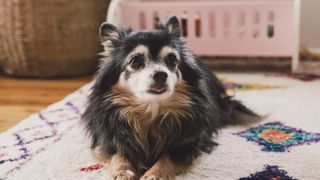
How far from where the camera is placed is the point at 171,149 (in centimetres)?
148

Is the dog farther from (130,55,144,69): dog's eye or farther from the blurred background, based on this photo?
the blurred background

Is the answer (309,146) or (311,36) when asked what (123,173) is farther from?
(311,36)

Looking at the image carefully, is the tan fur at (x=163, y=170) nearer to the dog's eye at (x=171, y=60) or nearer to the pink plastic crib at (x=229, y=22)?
the dog's eye at (x=171, y=60)

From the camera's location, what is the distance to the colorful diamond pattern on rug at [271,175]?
136 cm

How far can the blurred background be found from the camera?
2.84 m

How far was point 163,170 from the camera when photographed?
4.45 ft

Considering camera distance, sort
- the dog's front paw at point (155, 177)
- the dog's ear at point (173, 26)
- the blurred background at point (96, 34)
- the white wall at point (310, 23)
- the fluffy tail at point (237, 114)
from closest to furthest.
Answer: the dog's front paw at point (155, 177)
the dog's ear at point (173, 26)
the fluffy tail at point (237, 114)
the blurred background at point (96, 34)
the white wall at point (310, 23)

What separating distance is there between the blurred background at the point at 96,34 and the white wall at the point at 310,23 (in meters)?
0.38

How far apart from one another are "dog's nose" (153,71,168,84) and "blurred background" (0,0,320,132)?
4.65 feet

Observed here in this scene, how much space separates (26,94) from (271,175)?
1697mm

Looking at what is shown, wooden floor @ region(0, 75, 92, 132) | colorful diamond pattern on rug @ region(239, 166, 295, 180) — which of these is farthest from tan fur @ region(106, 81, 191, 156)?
wooden floor @ region(0, 75, 92, 132)

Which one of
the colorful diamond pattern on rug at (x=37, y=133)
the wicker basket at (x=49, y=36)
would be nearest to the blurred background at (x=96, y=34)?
the wicker basket at (x=49, y=36)

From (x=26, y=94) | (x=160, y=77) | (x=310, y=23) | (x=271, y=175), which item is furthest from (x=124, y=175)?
(x=310, y=23)

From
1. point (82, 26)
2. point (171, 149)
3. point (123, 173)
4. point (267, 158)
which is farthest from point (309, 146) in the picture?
point (82, 26)
